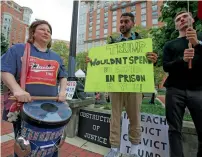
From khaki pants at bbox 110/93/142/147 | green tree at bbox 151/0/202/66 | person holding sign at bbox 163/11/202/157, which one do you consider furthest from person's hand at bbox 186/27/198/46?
green tree at bbox 151/0/202/66

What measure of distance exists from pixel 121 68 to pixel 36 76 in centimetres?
110

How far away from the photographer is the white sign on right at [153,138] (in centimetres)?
222

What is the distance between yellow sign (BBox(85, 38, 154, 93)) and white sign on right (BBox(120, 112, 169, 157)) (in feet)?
2.19

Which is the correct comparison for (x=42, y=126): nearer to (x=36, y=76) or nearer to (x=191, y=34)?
(x=36, y=76)

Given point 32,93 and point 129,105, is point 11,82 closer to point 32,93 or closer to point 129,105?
point 32,93

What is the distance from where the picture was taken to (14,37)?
54062 mm

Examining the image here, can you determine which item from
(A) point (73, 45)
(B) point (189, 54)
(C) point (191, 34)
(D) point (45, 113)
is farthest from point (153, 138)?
(A) point (73, 45)

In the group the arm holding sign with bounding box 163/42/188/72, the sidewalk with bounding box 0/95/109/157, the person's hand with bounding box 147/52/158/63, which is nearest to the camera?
the arm holding sign with bounding box 163/42/188/72

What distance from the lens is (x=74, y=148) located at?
9.26ft

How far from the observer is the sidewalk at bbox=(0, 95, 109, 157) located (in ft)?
8.51

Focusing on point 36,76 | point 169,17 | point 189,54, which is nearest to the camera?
point 36,76

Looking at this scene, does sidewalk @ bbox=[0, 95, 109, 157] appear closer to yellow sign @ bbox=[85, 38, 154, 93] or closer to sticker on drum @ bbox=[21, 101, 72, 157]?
yellow sign @ bbox=[85, 38, 154, 93]

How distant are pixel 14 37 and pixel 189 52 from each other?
202 ft

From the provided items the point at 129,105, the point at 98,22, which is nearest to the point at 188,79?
the point at 129,105
